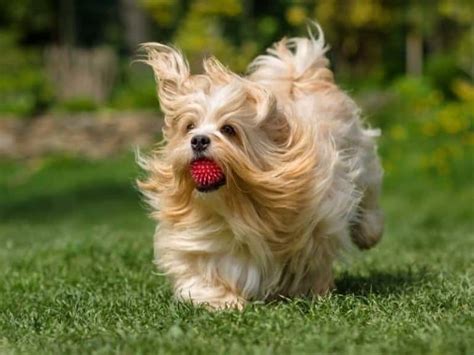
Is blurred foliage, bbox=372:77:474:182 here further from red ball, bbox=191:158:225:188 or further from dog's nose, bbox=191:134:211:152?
dog's nose, bbox=191:134:211:152

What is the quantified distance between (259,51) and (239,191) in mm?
16700

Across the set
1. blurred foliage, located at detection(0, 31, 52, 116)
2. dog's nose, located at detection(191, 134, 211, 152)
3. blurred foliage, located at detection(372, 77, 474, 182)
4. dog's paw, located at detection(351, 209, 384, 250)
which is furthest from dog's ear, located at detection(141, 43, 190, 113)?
blurred foliage, located at detection(0, 31, 52, 116)

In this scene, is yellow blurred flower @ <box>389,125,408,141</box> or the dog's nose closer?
the dog's nose

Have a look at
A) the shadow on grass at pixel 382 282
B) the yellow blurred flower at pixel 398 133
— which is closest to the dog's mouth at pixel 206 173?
the shadow on grass at pixel 382 282

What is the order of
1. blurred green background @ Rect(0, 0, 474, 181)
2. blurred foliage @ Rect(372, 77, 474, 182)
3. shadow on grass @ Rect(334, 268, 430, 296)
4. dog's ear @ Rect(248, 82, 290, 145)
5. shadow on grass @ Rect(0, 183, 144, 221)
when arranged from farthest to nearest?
1. blurred green background @ Rect(0, 0, 474, 181)
2. blurred foliage @ Rect(372, 77, 474, 182)
3. shadow on grass @ Rect(0, 183, 144, 221)
4. shadow on grass @ Rect(334, 268, 430, 296)
5. dog's ear @ Rect(248, 82, 290, 145)

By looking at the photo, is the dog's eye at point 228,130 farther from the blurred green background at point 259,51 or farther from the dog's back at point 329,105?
the blurred green background at point 259,51

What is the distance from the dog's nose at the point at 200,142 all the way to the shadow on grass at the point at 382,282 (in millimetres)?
1258

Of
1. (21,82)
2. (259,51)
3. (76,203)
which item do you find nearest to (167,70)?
(76,203)

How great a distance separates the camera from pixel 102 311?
5.78 metres

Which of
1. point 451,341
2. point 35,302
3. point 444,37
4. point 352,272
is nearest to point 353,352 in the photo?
point 451,341

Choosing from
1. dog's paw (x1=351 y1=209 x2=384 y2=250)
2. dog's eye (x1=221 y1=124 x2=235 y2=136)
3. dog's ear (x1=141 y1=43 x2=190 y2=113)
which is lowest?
dog's paw (x1=351 y1=209 x2=384 y2=250)

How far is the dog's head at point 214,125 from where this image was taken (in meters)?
5.52

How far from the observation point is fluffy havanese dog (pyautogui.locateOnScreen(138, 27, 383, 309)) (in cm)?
562

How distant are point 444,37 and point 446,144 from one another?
11440mm
